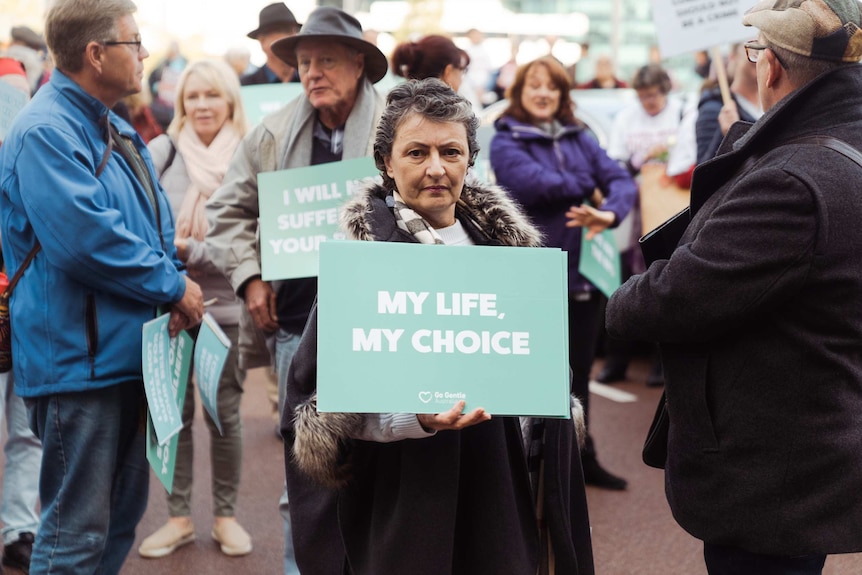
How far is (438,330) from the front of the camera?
2291 mm

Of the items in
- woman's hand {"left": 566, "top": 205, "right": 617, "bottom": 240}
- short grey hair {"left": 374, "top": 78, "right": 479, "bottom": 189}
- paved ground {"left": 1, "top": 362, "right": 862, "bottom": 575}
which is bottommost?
paved ground {"left": 1, "top": 362, "right": 862, "bottom": 575}

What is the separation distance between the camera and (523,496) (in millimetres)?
2607

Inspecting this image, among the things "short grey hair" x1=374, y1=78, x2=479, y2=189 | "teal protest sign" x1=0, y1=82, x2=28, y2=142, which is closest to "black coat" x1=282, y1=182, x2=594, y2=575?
"short grey hair" x1=374, y1=78, x2=479, y2=189

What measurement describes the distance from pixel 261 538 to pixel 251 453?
1370 mm

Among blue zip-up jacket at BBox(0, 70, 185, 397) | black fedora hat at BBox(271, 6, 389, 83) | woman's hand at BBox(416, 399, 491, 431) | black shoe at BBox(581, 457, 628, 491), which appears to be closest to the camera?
woman's hand at BBox(416, 399, 491, 431)

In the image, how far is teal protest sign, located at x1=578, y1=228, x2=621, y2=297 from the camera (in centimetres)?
521

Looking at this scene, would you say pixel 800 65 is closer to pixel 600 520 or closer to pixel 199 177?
pixel 199 177

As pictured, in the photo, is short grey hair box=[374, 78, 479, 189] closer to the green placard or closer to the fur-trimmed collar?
the fur-trimmed collar

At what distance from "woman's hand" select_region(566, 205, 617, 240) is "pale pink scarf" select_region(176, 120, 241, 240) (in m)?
1.70

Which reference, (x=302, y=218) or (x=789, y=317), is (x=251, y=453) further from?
(x=789, y=317)

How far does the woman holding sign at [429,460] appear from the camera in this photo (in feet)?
8.14

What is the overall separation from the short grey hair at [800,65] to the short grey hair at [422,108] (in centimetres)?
76

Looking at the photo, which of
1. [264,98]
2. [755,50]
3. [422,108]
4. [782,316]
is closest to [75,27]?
[422,108]

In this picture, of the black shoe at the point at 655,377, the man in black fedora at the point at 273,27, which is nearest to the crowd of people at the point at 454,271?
the man in black fedora at the point at 273,27
